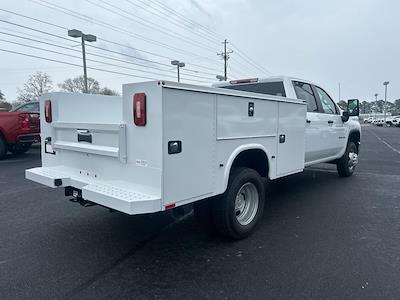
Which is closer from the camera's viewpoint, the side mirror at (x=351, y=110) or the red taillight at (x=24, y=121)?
the side mirror at (x=351, y=110)

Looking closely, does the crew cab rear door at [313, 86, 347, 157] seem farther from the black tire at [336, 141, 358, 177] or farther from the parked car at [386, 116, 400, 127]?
the parked car at [386, 116, 400, 127]

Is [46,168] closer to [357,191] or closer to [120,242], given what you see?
[120,242]

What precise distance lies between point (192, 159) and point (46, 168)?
220 centimetres

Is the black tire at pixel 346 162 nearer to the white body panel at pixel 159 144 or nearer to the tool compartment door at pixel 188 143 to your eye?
the white body panel at pixel 159 144

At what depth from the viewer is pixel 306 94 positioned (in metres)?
5.93

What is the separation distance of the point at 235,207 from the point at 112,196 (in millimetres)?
1623

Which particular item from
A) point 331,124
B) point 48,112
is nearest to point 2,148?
point 48,112

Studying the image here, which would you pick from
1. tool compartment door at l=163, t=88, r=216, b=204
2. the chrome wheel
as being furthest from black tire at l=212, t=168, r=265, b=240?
tool compartment door at l=163, t=88, r=216, b=204

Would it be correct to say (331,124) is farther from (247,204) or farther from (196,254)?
(196,254)

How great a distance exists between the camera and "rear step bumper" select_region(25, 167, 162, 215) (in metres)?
2.78

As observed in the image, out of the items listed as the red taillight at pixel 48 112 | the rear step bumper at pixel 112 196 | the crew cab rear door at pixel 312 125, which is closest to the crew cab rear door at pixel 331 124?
the crew cab rear door at pixel 312 125

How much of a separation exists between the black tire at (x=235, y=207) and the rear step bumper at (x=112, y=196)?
1.02m

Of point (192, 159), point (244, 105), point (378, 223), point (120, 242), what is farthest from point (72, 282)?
point (378, 223)

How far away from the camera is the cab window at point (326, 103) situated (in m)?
6.44
